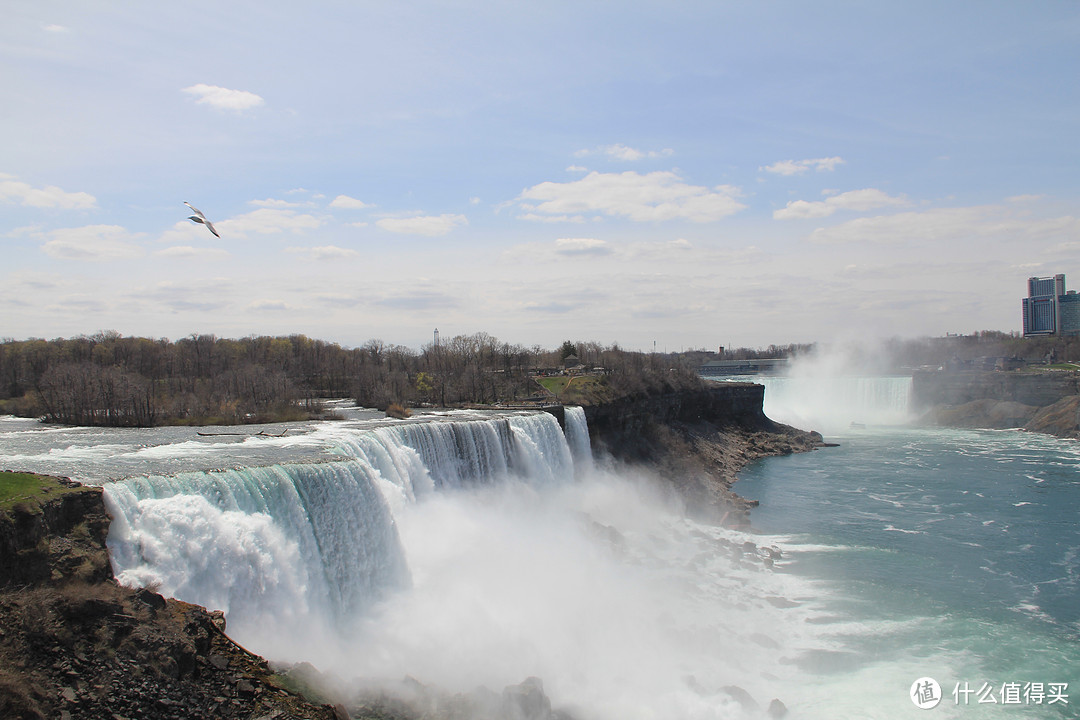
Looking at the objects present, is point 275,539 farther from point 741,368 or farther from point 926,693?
point 741,368

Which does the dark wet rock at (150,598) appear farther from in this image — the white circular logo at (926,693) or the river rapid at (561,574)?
the white circular logo at (926,693)

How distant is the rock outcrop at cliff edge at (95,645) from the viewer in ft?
28.4

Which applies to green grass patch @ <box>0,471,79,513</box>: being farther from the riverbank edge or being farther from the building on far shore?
the building on far shore

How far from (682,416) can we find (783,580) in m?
27.6

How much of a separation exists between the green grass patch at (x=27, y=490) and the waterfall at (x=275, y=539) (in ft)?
2.98

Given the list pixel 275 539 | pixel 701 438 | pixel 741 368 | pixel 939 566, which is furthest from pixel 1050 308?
pixel 275 539

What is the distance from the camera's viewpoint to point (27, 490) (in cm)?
1230

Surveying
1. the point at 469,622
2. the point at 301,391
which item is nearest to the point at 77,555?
the point at 469,622

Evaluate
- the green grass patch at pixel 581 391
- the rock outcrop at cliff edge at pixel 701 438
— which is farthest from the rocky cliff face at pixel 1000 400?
the green grass patch at pixel 581 391

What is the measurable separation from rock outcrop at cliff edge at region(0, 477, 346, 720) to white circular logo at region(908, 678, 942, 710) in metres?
11.7

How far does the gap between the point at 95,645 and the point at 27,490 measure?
450 cm

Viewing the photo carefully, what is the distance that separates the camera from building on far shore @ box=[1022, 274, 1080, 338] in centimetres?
16325

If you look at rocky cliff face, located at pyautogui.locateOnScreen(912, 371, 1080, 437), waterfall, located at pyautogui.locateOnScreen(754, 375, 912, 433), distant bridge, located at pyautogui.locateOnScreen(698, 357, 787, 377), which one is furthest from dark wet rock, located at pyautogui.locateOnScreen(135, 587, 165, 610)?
distant bridge, located at pyautogui.locateOnScreen(698, 357, 787, 377)
